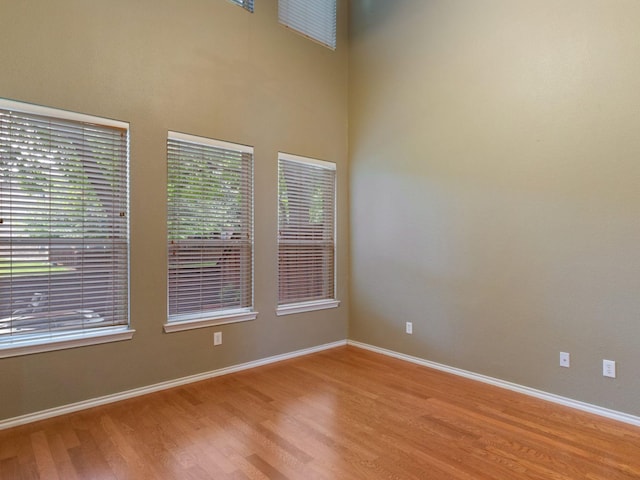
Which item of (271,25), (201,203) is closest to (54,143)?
(201,203)

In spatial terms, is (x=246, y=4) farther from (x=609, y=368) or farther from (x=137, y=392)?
(x=609, y=368)

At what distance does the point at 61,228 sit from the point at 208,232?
111cm

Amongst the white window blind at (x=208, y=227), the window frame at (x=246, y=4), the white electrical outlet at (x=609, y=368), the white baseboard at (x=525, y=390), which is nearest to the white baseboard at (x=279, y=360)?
the white baseboard at (x=525, y=390)

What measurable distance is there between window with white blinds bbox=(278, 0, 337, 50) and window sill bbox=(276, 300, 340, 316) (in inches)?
116

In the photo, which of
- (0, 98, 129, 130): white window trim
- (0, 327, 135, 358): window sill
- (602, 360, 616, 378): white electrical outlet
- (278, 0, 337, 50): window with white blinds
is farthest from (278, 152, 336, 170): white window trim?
(602, 360, 616, 378): white electrical outlet

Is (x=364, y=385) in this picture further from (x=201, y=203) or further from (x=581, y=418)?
(x=201, y=203)

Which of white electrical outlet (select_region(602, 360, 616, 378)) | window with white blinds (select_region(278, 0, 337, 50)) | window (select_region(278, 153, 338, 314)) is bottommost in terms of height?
white electrical outlet (select_region(602, 360, 616, 378))

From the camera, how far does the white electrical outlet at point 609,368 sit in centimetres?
265

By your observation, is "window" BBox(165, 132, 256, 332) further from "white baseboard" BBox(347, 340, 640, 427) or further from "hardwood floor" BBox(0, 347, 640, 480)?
"white baseboard" BBox(347, 340, 640, 427)

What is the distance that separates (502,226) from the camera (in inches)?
127

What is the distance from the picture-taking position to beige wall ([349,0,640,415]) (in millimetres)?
2662

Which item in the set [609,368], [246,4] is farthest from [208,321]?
[609,368]

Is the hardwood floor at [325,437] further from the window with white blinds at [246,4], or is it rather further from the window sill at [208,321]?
the window with white blinds at [246,4]

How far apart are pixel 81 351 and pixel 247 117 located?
242 centimetres
